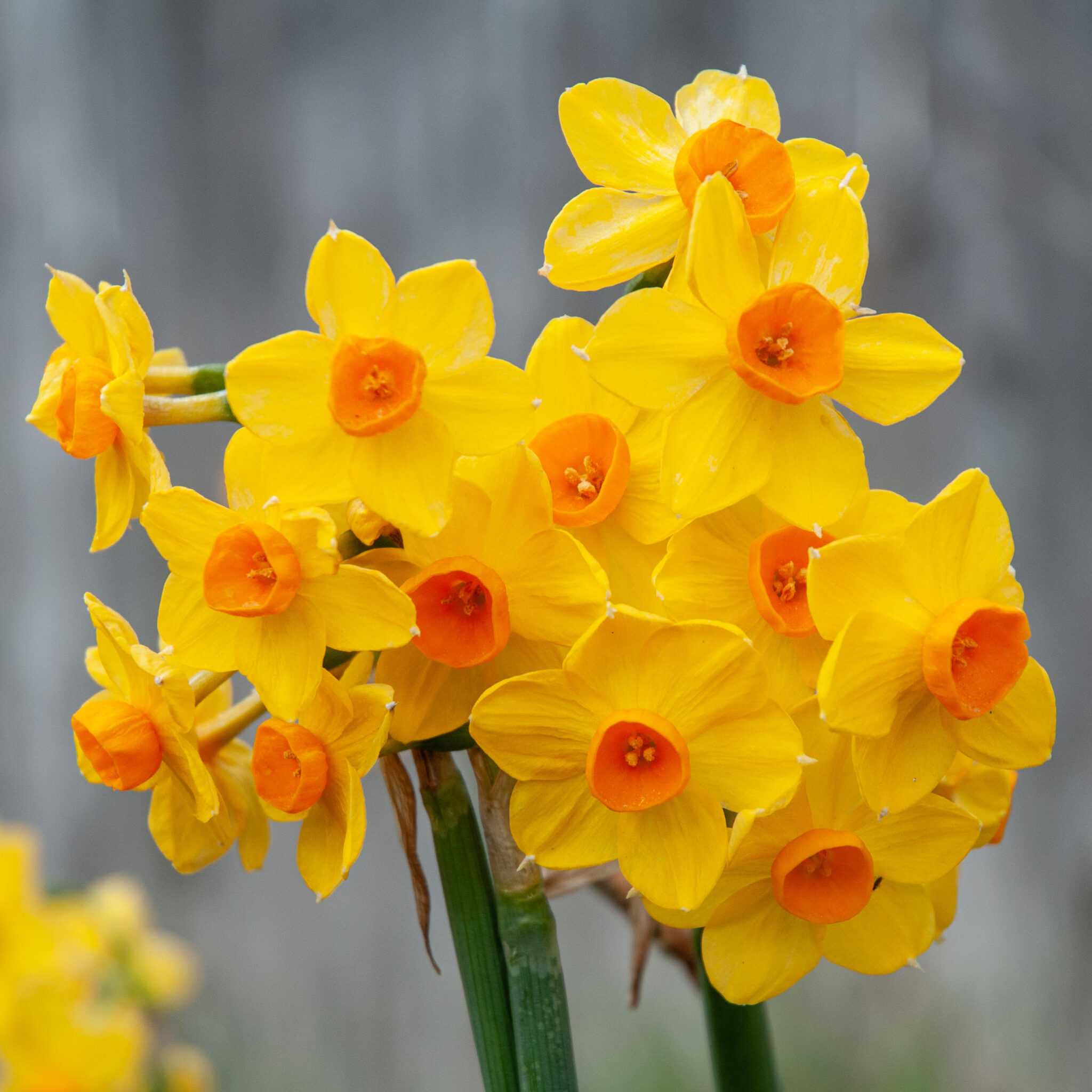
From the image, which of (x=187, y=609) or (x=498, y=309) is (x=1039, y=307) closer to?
(x=498, y=309)

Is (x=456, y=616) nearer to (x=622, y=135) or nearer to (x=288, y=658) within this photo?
(x=288, y=658)

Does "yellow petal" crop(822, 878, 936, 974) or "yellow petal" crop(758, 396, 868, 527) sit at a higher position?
"yellow petal" crop(758, 396, 868, 527)

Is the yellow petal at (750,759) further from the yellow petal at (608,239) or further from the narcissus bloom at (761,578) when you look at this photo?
the yellow petal at (608,239)

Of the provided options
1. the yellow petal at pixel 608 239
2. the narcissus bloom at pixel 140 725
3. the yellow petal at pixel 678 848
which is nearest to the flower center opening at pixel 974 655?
the yellow petal at pixel 678 848

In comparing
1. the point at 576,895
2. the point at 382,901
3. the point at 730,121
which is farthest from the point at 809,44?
the point at 382,901

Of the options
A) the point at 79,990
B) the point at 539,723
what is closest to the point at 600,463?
the point at 539,723

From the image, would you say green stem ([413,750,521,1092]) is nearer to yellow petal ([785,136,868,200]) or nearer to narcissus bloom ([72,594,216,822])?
narcissus bloom ([72,594,216,822])

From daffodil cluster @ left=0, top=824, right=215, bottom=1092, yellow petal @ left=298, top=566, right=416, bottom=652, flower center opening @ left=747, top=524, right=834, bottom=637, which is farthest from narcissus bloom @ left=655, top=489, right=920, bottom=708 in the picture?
daffodil cluster @ left=0, top=824, right=215, bottom=1092

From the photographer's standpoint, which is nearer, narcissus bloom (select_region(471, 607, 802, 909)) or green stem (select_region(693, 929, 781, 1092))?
narcissus bloom (select_region(471, 607, 802, 909))
